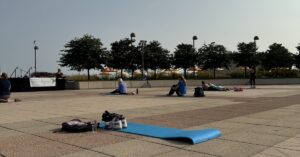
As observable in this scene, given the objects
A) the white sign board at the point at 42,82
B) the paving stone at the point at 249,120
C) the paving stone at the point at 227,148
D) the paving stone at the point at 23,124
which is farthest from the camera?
the white sign board at the point at 42,82

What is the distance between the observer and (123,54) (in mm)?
43781

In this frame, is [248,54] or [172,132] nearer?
[172,132]

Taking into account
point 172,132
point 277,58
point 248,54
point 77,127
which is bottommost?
point 172,132

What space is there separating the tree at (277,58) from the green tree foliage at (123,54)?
1807 cm

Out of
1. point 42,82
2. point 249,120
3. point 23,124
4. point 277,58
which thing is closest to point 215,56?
point 277,58

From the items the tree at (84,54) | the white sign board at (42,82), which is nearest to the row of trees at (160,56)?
the tree at (84,54)

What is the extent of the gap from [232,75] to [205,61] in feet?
15.2

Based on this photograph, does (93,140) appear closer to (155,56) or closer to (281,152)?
(281,152)

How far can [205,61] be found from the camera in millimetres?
47969

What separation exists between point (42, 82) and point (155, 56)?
17.0 metres

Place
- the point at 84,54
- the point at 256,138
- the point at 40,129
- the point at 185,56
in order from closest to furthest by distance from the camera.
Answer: the point at 256,138
the point at 40,129
the point at 84,54
the point at 185,56

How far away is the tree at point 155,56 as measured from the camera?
45.6m

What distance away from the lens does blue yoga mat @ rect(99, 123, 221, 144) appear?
758 centimetres

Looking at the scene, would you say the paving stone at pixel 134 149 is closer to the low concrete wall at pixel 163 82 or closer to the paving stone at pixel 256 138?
the paving stone at pixel 256 138
